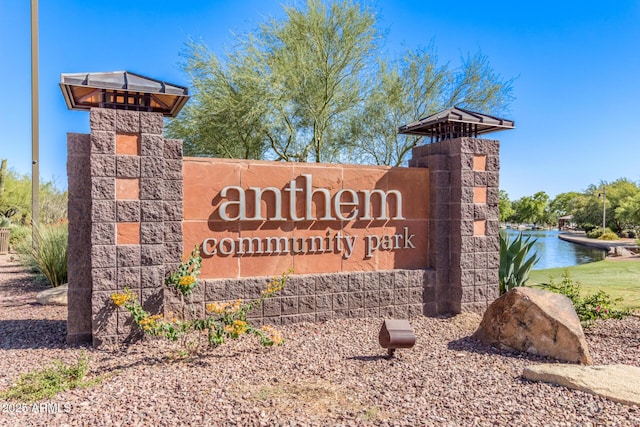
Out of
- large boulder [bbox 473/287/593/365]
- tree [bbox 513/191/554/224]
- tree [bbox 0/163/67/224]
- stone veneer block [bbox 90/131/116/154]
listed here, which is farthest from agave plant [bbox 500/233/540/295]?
tree [bbox 513/191/554/224]

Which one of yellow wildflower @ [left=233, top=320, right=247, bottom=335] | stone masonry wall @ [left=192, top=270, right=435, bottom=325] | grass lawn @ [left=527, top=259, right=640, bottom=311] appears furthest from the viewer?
grass lawn @ [left=527, top=259, right=640, bottom=311]

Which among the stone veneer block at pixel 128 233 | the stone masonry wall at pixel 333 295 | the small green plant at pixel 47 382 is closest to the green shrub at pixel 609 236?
the stone masonry wall at pixel 333 295

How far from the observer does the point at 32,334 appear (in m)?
5.80

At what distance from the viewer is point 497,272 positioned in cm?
746

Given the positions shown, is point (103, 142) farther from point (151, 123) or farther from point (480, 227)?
point (480, 227)

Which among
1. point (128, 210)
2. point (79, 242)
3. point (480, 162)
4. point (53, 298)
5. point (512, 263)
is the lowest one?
point (53, 298)

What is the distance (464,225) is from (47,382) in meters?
5.75

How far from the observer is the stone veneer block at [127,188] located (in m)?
5.41

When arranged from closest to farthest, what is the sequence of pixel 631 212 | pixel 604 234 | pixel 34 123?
1. pixel 34 123
2. pixel 631 212
3. pixel 604 234

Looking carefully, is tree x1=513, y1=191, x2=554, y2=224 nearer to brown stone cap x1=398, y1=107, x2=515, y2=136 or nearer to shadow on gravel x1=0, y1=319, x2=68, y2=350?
brown stone cap x1=398, y1=107, x2=515, y2=136

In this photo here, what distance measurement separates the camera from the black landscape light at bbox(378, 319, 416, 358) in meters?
4.90

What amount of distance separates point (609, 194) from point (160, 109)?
2217 inches

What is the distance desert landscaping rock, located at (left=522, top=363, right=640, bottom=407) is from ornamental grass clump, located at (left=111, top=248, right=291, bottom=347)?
2.66 m

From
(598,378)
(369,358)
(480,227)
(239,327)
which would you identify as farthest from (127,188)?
(598,378)
